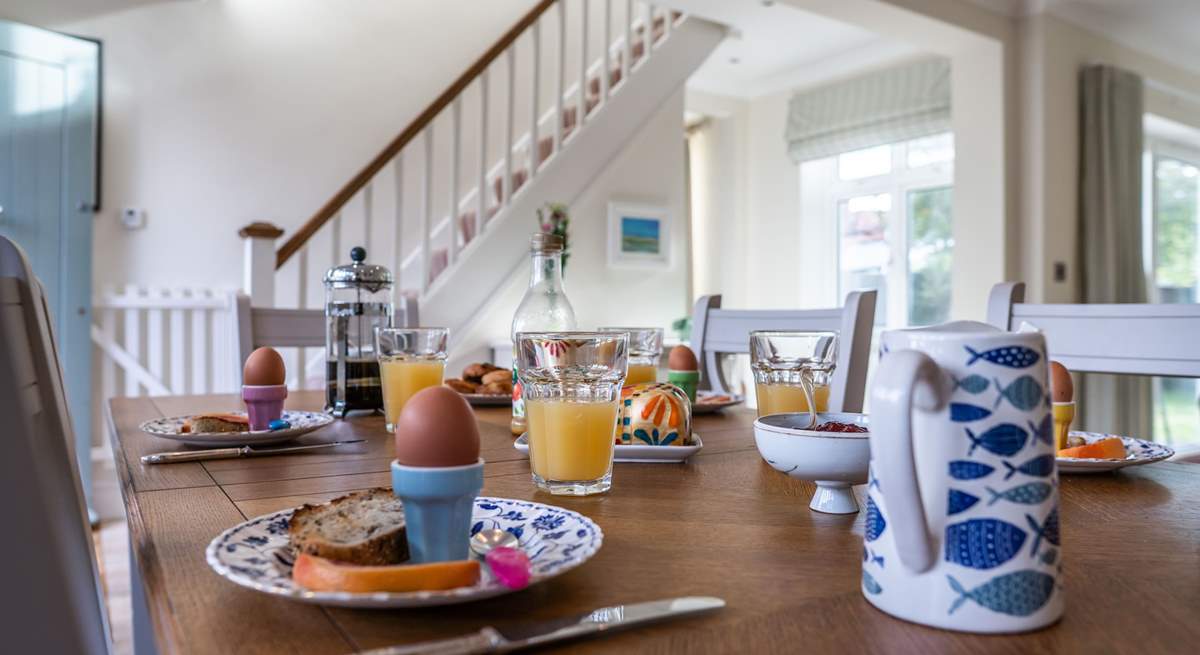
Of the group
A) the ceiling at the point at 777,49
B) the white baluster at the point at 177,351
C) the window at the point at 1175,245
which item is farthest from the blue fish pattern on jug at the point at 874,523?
the window at the point at 1175,245

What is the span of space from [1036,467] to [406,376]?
2.97ft

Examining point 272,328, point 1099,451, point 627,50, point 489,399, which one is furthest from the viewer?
point 627,50

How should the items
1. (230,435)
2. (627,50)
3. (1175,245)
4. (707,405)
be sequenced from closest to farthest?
(230,435)
(707,405)
(627,50)
(1175,245)

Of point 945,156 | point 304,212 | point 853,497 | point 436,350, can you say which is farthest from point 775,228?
point 853,497

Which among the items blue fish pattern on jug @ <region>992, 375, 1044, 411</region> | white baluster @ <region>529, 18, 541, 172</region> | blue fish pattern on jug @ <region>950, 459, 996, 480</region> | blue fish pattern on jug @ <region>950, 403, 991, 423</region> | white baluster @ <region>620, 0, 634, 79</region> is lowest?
blue fish pattern on jug @ <region>950, 459, 996, 480</region>

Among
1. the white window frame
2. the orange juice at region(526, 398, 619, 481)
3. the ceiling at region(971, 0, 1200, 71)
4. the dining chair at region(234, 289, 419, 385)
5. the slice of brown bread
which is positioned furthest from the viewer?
the white window frame

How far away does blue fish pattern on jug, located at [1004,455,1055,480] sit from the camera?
44 centimetres

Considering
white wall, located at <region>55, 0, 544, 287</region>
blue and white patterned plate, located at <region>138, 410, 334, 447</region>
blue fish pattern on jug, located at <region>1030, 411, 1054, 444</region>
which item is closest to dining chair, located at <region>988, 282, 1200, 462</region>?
blue fish pattern on jug, located at <region>1030, 411, 1054, 444</region>

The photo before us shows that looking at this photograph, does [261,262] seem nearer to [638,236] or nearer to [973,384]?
[638,236]

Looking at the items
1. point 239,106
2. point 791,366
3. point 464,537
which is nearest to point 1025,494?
point 464,537

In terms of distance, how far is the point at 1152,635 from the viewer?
434mm

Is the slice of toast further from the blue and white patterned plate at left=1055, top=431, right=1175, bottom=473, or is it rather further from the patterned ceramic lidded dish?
the blue and white patterned plate at left=1055, top=431, right=1175, bottom=473

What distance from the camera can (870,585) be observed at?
47 centimetres

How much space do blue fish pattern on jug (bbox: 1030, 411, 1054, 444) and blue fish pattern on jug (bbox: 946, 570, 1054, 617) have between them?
0.07 meters
